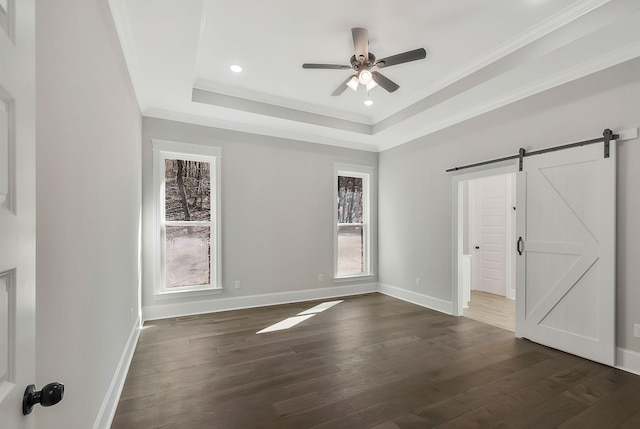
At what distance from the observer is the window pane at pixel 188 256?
14.6ft

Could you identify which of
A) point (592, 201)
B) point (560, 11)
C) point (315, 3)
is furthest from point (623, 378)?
point (315, 3)

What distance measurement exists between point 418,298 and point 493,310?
3.77 ft

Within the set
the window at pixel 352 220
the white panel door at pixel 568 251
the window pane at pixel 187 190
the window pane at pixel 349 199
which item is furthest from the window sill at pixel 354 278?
the white panel door at pixel 568 251

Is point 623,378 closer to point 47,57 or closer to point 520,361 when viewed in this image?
point 520,361

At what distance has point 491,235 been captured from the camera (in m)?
6.16

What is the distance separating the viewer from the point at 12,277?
2.11 ft

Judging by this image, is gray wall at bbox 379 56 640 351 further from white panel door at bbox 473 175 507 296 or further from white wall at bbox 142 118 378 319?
white panel door at bbox 473 175 507 296

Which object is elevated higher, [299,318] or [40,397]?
[40,397]

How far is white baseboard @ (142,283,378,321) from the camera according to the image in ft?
14.1

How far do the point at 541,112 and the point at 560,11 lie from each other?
44.3 inches

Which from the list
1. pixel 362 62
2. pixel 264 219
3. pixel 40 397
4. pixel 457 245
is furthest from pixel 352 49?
pixel 40 397

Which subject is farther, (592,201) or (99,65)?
(592,201)

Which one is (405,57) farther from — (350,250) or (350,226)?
(350,250)

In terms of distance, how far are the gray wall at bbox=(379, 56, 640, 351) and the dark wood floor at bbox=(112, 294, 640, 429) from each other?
2.99 ft
